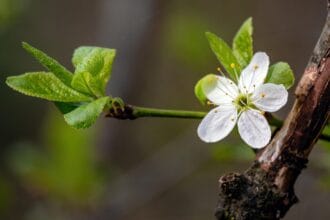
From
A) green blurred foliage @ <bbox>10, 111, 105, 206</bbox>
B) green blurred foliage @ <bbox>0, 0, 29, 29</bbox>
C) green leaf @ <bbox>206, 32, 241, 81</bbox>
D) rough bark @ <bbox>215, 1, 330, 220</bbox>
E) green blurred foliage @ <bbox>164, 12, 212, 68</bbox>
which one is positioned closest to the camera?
rough bark @ <bbox>215, 1, 330, 220</bbox>

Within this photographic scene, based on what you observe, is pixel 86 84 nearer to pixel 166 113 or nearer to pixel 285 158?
pixel 166 113

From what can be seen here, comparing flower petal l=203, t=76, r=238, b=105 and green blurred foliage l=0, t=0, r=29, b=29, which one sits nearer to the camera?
flower petal l=203, t=76, r=238, b=105

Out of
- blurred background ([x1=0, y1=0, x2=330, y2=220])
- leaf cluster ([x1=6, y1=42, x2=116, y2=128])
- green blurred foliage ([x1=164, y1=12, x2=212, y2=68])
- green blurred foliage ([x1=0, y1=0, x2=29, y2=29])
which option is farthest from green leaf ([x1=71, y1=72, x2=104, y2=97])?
green blurred foliage ([x1=164, y1=12, x2=212, y2=68])

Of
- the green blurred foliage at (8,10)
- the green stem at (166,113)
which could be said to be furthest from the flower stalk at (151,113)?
the green blurred foliage at (8,10)

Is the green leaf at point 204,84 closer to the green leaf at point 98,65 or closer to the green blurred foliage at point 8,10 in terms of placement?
the green leaf at point 98,65

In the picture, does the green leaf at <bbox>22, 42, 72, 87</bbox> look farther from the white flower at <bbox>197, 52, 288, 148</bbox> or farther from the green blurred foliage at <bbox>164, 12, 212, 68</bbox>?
the green blurred foliage at <bbox>164, 12, 212, 68</bbox>

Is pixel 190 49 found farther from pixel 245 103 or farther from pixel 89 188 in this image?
pixel 245 103

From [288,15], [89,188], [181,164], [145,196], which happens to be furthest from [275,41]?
[89,188]
